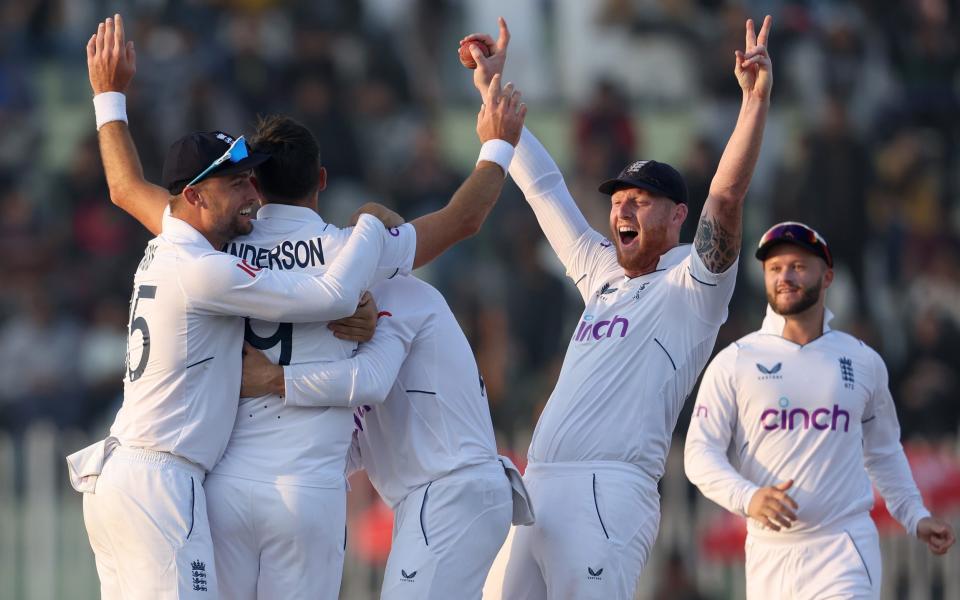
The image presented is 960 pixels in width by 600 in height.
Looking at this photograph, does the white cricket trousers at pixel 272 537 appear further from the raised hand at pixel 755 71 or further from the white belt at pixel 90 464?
the raised hand at pixel 755 71

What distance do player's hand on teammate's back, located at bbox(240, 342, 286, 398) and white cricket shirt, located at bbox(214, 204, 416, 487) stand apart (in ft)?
0.10

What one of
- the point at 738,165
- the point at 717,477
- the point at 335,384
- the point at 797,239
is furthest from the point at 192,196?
the point at 797,239

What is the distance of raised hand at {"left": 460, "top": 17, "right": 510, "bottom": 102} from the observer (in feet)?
24.4

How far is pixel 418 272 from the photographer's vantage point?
15.4 meters

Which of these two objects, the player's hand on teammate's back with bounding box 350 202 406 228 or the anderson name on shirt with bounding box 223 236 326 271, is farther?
the player's hand on teammate's back with bounding box 350 202 406 228

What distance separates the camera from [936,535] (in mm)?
7914

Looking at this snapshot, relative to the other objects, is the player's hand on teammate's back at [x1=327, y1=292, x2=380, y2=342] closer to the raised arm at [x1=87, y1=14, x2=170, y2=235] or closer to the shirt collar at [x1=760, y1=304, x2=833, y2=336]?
the raised arm at [x1=87, y1=14, x2=170, y2=235]

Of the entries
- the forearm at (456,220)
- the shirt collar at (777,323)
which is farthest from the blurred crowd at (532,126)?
the forearm at (456,220)

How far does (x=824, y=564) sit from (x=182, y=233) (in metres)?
3.55

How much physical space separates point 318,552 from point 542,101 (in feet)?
37.7

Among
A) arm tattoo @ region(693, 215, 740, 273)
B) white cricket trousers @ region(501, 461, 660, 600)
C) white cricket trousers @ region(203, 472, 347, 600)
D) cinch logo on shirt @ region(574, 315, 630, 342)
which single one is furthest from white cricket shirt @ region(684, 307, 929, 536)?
white cricket trousers @ region(203, 472, 347, 600)

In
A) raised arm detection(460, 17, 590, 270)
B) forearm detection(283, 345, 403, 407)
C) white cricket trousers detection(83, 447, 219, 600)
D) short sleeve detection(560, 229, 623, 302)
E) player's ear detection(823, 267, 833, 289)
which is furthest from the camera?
player's ear detection(823, 267, 833, 289)

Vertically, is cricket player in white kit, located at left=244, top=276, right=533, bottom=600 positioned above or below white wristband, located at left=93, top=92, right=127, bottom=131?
below

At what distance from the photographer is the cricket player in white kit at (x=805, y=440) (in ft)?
25.7
